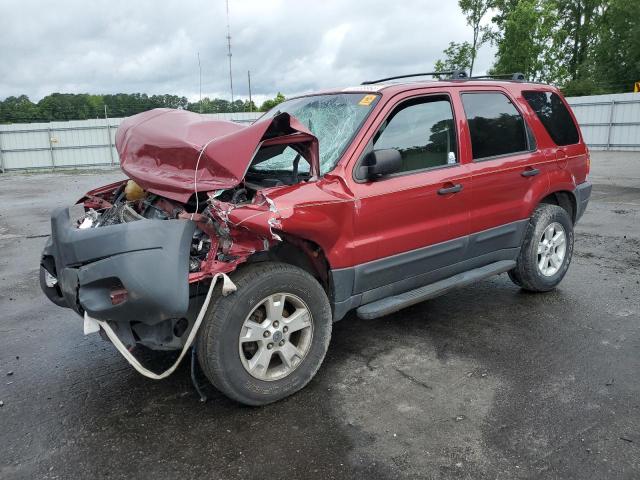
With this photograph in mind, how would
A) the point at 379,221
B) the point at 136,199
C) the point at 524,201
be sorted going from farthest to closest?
the point at 524,201
the point at 136,199
the point at 379,221

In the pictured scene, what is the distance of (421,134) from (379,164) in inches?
28.1

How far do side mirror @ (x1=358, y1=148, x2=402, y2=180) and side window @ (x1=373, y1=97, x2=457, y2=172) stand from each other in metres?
0.19

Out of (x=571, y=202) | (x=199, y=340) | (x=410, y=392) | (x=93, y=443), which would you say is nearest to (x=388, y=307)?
(x=410, y=392)

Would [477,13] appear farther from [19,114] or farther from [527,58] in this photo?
[19,114]

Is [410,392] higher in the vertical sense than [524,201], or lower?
lower

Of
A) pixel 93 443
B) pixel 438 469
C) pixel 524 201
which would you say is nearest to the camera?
pixel 438 469

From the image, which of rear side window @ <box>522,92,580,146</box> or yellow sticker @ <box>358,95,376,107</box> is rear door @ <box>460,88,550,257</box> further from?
yellow sticker @ <box>358,95,376,107</box>

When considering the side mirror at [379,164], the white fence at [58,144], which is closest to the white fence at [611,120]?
the white fence at [58,144]

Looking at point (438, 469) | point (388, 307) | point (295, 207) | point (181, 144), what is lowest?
point (438, 469)

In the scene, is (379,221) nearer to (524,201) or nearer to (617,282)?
(524,201)

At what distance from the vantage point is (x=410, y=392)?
328 cm

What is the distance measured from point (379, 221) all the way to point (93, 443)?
215 centimetres

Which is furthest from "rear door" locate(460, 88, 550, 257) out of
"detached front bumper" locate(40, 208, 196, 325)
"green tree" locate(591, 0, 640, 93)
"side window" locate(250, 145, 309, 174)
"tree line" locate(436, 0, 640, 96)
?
"green tree" locate(591, 0, 640, 93)

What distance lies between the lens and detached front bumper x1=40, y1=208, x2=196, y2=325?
2693 mm
